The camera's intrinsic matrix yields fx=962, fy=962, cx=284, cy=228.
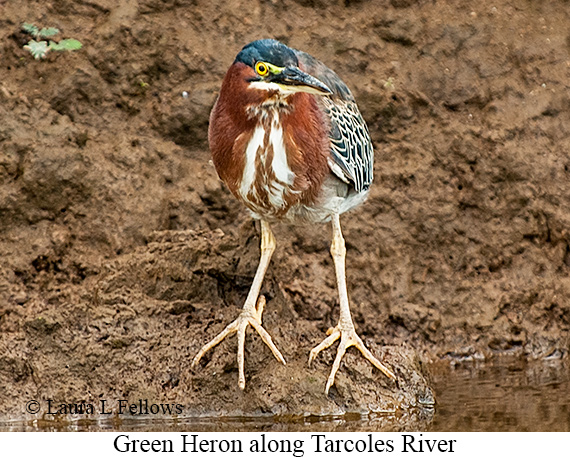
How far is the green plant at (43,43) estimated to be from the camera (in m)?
7.33

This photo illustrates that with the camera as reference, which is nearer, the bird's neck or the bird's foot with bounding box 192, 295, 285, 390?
the bird's neck

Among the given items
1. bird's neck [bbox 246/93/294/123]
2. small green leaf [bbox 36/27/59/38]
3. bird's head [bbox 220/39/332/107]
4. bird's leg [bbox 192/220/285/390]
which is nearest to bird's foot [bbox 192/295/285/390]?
bird's leg [bbox 192/220/285/390]

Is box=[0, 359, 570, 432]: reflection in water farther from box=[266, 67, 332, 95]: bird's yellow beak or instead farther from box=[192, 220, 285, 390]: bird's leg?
box=[266, 67, 332, 95]: bird's yellow beak

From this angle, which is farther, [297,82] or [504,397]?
[504,397]

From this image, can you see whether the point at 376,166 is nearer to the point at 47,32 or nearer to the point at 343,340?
the point at 343,340

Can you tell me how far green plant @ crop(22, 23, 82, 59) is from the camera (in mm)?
7328

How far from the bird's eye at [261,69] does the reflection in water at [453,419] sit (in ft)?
5.94

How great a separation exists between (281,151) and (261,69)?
1.66ft

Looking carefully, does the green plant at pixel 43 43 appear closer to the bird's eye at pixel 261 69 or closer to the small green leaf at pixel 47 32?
the small green leaf at pixel 47 32

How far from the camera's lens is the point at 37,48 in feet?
24.1

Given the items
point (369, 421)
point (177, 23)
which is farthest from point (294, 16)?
point (369, 421)

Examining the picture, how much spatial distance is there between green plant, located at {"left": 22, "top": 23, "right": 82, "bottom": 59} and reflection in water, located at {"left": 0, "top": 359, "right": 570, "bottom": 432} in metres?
3.23

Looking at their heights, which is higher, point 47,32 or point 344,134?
point 344,134

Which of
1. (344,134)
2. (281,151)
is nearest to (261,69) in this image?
(281,151)
